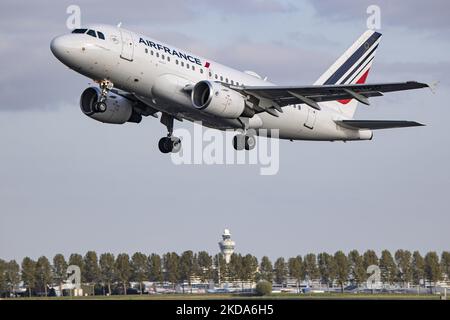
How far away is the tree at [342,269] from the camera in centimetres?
7631

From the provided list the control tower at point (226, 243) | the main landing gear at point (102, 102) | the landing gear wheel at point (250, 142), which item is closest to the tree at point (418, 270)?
the landing gear wheel at point (250, 142)

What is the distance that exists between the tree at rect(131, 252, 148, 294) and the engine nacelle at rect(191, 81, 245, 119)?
987 inches

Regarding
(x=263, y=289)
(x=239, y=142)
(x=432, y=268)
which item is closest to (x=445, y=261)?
(x=432, y=268)

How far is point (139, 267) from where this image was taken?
76875 mm

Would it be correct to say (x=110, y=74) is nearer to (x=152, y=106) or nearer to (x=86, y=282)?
(x=152, y=106)

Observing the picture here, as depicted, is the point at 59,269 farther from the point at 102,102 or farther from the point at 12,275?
the point at 102,102

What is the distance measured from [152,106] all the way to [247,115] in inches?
192

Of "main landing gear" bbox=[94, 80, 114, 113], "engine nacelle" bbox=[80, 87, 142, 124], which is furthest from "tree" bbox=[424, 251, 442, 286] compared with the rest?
"main landing gear" bbox=[94, 80, 114, 113]

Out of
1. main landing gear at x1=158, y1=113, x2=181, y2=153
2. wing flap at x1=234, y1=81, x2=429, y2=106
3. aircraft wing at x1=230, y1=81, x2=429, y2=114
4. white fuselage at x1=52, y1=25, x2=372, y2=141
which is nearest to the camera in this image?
white fuselage at x1=52, y1=25, x2=372, y2=141

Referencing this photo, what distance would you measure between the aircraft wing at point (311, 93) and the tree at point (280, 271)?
80.3 feet

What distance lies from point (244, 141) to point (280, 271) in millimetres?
26053

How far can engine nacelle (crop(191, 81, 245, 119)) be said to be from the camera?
51375mm

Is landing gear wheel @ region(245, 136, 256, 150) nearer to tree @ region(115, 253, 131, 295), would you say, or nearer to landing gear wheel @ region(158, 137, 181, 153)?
landing gear wheel @ region(158, 137, 181, 153)
